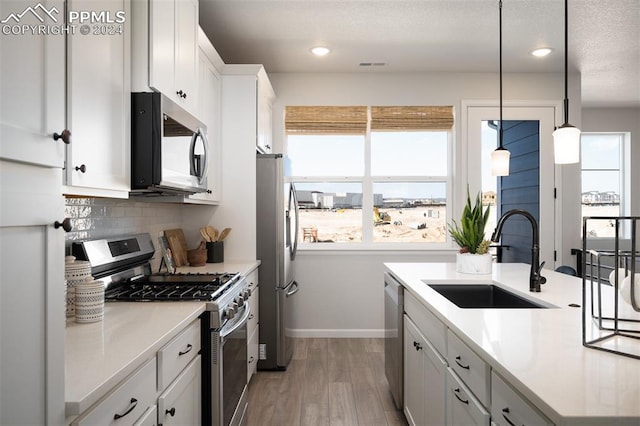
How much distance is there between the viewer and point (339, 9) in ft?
9.70

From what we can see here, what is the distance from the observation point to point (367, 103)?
4363 millimetres

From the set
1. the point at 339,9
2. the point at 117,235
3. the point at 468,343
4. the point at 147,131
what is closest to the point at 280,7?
the point at 339,9

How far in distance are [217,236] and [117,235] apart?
3.57 feet

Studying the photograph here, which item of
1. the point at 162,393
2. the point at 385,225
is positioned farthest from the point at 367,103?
the point at 162,393

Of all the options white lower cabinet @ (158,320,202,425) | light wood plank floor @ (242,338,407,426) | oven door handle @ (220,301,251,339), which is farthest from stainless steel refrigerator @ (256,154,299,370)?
white lower cabinet @ (158,320,202,425)

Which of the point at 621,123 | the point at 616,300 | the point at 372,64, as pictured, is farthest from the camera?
the point at 621,123

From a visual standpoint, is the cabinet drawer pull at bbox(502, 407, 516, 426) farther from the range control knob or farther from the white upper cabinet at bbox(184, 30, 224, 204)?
the white upper cabinet at bbox(184, 30, 224, 204)

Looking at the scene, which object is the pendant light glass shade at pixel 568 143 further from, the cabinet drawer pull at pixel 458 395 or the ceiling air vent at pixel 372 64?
the ceiling air vent at pixel 372 64

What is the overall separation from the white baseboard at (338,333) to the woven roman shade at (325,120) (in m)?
2.01

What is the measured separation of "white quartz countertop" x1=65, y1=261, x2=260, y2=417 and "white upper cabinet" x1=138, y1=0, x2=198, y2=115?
92 centimetres

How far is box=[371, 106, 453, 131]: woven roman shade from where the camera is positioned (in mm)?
4363

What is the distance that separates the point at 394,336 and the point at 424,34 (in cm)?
233

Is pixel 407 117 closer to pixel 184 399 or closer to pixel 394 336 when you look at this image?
pixel 394 336

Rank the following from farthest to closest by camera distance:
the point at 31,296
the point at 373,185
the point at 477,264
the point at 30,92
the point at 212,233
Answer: the point at 373,185 < the point at 212,233 < the point at 477,264 < the point at 30,92 < the point at 31,296
